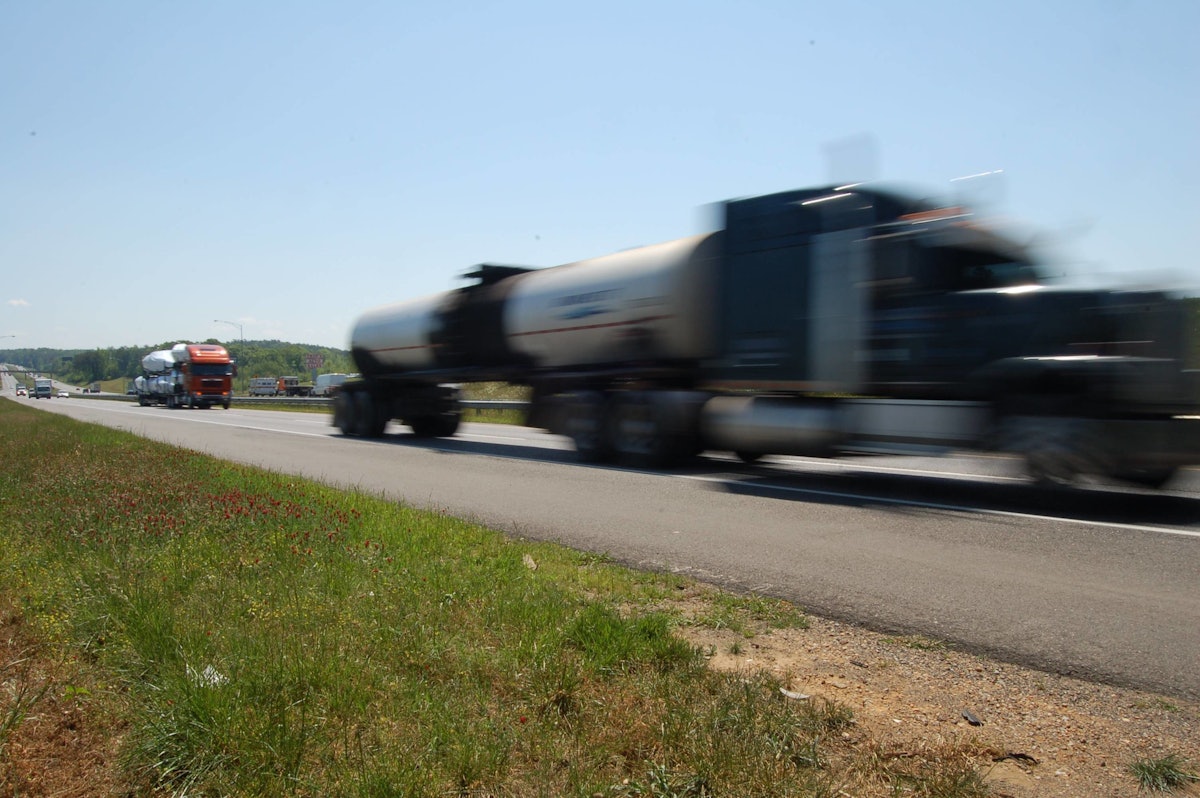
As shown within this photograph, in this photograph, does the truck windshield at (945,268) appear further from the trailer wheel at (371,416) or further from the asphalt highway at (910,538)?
the trailer wheel at (371,416)

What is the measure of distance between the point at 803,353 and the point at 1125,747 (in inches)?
346

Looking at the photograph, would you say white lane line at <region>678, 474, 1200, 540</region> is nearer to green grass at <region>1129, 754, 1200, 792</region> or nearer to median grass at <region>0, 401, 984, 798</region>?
median grass at <region>0, 401, 984, 798</region>

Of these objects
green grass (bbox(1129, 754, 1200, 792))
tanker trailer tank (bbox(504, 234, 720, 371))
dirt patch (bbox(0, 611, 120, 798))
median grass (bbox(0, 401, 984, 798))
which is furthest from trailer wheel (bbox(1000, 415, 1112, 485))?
dirt patch (bbox(0, 611, 120, 798))

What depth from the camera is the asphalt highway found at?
5207 millimetres

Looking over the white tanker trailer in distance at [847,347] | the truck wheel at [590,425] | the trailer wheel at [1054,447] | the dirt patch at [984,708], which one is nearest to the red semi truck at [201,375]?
the white tanker trailer in distance at [847,347]

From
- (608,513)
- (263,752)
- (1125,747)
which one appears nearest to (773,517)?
(608,513)

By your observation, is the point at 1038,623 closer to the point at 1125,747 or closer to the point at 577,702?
the point at 1125,747

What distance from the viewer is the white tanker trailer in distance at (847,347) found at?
9.18m

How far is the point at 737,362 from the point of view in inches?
519

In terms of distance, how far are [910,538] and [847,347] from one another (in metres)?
4.04

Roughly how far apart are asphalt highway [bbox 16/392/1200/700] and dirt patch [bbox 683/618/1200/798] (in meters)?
0.30

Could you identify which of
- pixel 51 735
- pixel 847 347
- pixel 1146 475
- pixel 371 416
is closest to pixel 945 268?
pixel 847 347

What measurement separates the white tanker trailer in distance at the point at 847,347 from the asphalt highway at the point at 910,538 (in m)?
0.69

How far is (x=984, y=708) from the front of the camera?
4.04m
